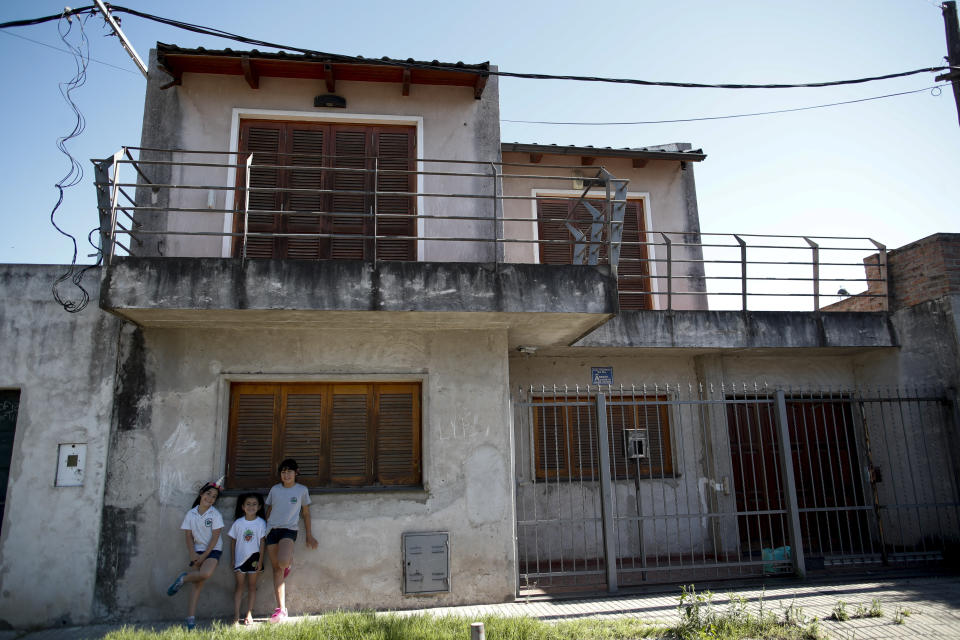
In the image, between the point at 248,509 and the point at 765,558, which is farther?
the point at 765,558

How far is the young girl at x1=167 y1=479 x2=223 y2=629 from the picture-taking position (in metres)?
6.20

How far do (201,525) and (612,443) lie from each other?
5.82 meters

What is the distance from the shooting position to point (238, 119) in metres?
7.90

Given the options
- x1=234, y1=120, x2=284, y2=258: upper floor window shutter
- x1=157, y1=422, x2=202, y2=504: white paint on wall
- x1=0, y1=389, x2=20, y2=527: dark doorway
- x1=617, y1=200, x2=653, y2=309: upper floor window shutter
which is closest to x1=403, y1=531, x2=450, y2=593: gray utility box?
x1=157, y1=422, x2=202, y2=504: white paint on wall

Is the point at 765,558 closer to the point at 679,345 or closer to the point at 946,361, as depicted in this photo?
the point at 679,345

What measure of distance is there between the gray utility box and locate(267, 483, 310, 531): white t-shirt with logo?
1186 mm

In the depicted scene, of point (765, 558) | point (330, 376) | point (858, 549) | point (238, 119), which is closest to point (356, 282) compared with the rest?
point (330, 376)

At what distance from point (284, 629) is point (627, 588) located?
12.7 feet

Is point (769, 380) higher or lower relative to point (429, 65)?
lower

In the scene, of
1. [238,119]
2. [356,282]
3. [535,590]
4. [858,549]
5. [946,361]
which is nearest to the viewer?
[356,282]

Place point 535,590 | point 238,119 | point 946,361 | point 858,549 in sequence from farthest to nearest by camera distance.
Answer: point 858,549
point 946,361
point 238,119
point 535,590

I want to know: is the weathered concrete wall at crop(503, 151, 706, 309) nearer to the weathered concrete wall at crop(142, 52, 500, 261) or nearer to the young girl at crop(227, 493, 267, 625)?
the weathered concrete wall at crop(142, 52, 500, 261)

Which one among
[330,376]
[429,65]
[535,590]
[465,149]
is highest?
[429,65]

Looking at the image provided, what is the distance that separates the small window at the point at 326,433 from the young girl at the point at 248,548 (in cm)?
58
